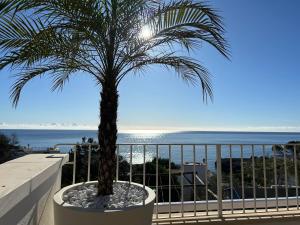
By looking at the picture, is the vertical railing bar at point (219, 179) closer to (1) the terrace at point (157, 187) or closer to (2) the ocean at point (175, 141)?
(1) the terrace at point (157, 187)

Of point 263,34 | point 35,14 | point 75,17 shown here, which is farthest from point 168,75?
point 263,34

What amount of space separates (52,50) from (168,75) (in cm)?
136

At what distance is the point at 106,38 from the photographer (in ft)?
8.11

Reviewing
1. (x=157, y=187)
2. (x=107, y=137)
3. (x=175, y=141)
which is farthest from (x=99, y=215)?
(x=175, y=141)

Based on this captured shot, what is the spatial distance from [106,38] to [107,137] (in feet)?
2.94

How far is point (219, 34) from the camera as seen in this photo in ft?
8.41

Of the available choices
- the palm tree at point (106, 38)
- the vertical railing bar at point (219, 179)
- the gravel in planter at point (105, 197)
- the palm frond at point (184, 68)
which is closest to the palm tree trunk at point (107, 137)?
the palm tree at point (106, 38)

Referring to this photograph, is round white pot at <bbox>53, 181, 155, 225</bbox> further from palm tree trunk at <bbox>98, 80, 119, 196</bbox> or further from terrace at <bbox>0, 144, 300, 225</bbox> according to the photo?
palm tree trunk at <bbox>98, 80, 119, 196</bbox>

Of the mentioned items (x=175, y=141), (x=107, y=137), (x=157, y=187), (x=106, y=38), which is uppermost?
(x=106, y=38)

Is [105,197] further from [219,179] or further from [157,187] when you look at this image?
[219,179]

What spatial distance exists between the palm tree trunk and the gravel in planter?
114mm

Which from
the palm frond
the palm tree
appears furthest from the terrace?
the palm frond

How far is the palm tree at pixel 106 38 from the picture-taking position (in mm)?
2293

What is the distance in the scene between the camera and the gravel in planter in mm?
2314
